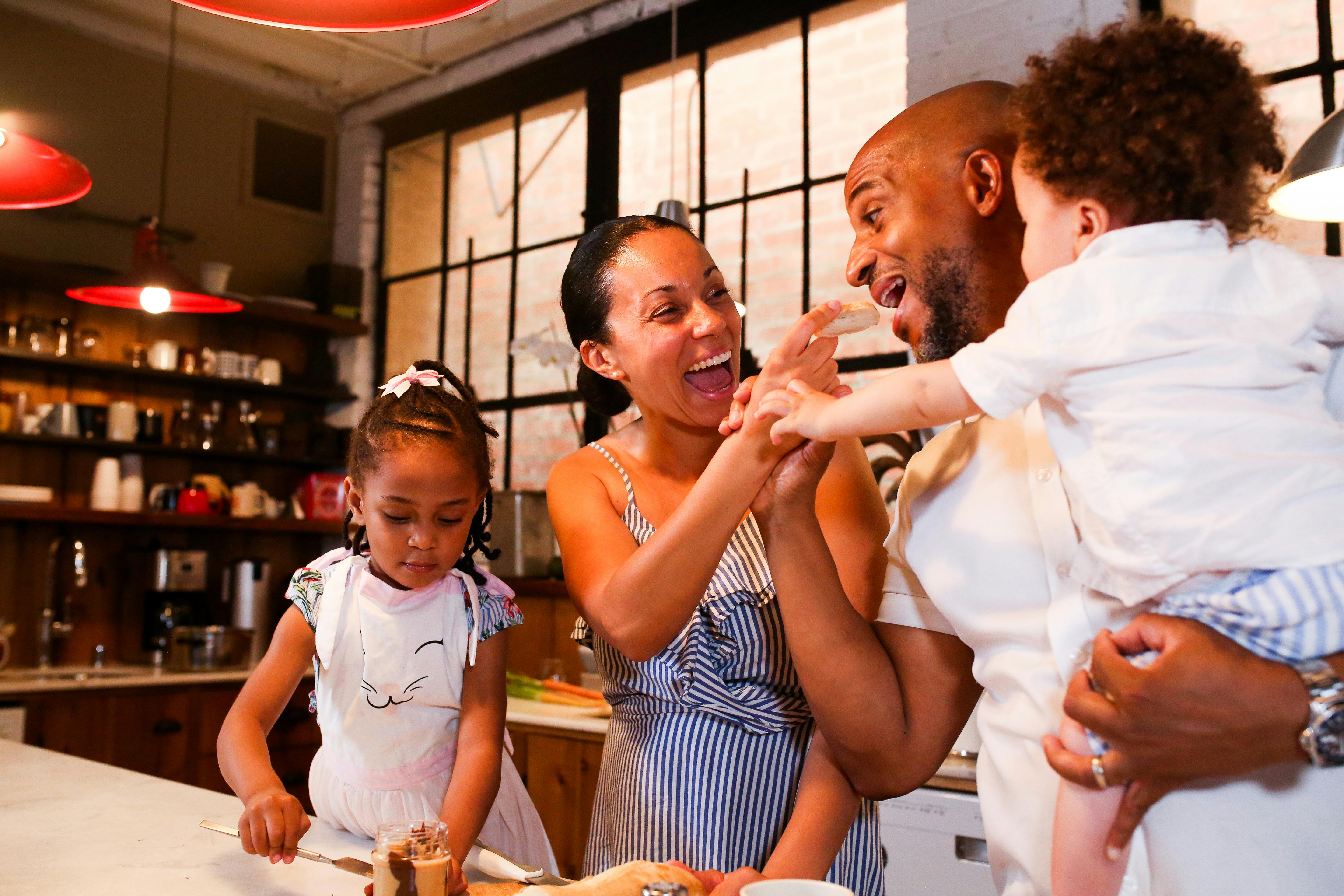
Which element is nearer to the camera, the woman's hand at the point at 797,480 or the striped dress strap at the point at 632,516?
the woman's hand at the point at 797,480

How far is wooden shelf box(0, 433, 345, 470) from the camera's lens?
15.5ft

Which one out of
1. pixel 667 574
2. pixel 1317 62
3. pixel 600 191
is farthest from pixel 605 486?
pixel 600 191

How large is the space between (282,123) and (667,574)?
18.4 feet

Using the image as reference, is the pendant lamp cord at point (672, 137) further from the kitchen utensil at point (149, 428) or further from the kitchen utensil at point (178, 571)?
the kitchen utensil at point (178, 571)

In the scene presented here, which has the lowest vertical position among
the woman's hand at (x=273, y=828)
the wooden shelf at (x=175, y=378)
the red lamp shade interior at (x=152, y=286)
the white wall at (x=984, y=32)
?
the woman's hand at (x=273, y=828)

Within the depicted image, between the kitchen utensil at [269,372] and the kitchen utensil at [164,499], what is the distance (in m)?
0.75

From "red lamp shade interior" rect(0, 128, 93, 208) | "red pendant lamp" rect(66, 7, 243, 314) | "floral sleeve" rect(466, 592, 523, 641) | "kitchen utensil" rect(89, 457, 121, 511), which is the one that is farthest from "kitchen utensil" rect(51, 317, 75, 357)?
"floral sleeve" rect(466, 592, 523, 641)

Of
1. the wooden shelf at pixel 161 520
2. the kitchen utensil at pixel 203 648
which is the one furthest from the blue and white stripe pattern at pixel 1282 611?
the wooden shelf at pixel 161 520

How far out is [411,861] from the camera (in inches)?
38.5

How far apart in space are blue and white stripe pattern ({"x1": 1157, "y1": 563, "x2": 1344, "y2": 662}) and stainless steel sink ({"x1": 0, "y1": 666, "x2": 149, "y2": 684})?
4512 mm

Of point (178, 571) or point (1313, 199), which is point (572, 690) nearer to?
point (1313, 199)

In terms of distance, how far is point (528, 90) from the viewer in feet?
18.0

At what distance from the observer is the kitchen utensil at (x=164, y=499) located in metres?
5.10

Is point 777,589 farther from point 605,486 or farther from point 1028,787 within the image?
point 605,486
